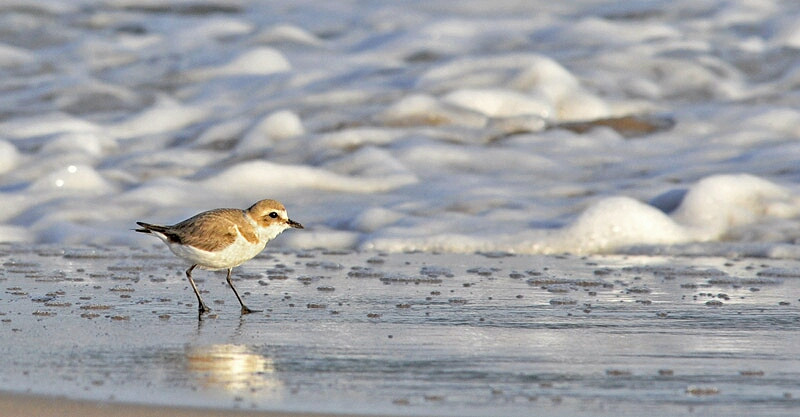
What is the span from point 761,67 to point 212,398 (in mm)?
10566

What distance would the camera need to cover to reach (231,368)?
3895 millimetres

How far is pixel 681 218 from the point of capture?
7727mm

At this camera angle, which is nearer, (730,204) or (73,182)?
(730,204)

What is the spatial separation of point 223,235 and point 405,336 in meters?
1.24

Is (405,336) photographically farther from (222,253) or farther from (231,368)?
(222,253)

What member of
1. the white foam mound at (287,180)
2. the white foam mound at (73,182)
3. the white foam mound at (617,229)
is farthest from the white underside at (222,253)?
the white foam mound at (73,182)

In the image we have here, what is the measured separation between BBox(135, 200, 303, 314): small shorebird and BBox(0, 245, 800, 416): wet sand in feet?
0.76

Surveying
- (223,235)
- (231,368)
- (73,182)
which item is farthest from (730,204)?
(73,182)

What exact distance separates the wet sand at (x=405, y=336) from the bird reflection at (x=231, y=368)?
1 cm

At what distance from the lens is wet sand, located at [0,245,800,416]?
343 cm

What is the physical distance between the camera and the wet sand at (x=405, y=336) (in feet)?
11.3

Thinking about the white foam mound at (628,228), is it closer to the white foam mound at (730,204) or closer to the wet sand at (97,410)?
the white foam mound at (730,204)

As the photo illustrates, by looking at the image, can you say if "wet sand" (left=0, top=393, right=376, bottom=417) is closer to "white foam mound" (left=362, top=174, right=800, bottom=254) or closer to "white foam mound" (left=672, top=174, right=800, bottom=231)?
"white foam mound" (left=362, top=174, right=800, bottom=254)

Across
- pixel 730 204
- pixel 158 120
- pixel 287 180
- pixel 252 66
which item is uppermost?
pixel 252 66
